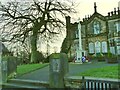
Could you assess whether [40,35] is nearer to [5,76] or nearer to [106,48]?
[5,76]

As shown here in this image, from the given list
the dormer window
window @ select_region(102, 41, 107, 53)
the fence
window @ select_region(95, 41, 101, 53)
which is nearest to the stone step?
the fence

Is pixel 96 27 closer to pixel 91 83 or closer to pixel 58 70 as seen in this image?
pixel 58 70

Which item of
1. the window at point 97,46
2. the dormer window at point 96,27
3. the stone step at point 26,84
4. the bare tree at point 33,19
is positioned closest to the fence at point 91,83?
the stone step at point 26,84

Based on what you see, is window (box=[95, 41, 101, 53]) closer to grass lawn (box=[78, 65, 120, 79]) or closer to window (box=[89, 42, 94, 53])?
window (box=[89, 42, 94, 53])

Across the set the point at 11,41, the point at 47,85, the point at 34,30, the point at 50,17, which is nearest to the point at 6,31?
the point at 11,41

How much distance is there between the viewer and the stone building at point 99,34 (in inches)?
1758

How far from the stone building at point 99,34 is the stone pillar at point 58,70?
31.7 metres

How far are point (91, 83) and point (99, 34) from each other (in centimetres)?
3871

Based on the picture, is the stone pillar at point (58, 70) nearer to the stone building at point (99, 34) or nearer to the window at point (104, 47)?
the stone building at point (99, 34)

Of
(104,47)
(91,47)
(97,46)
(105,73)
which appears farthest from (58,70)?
(91,47)

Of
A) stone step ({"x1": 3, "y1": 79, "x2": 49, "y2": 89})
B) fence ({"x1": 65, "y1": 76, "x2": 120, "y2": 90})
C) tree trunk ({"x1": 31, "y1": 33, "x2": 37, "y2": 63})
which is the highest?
tree trunk ({"x1": 31, "y1": 33, "x2": 37, "y2": 63})

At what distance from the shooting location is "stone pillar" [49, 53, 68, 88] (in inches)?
450

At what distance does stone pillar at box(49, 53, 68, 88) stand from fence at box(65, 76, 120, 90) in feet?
1.19

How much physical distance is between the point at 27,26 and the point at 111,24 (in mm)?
22448
